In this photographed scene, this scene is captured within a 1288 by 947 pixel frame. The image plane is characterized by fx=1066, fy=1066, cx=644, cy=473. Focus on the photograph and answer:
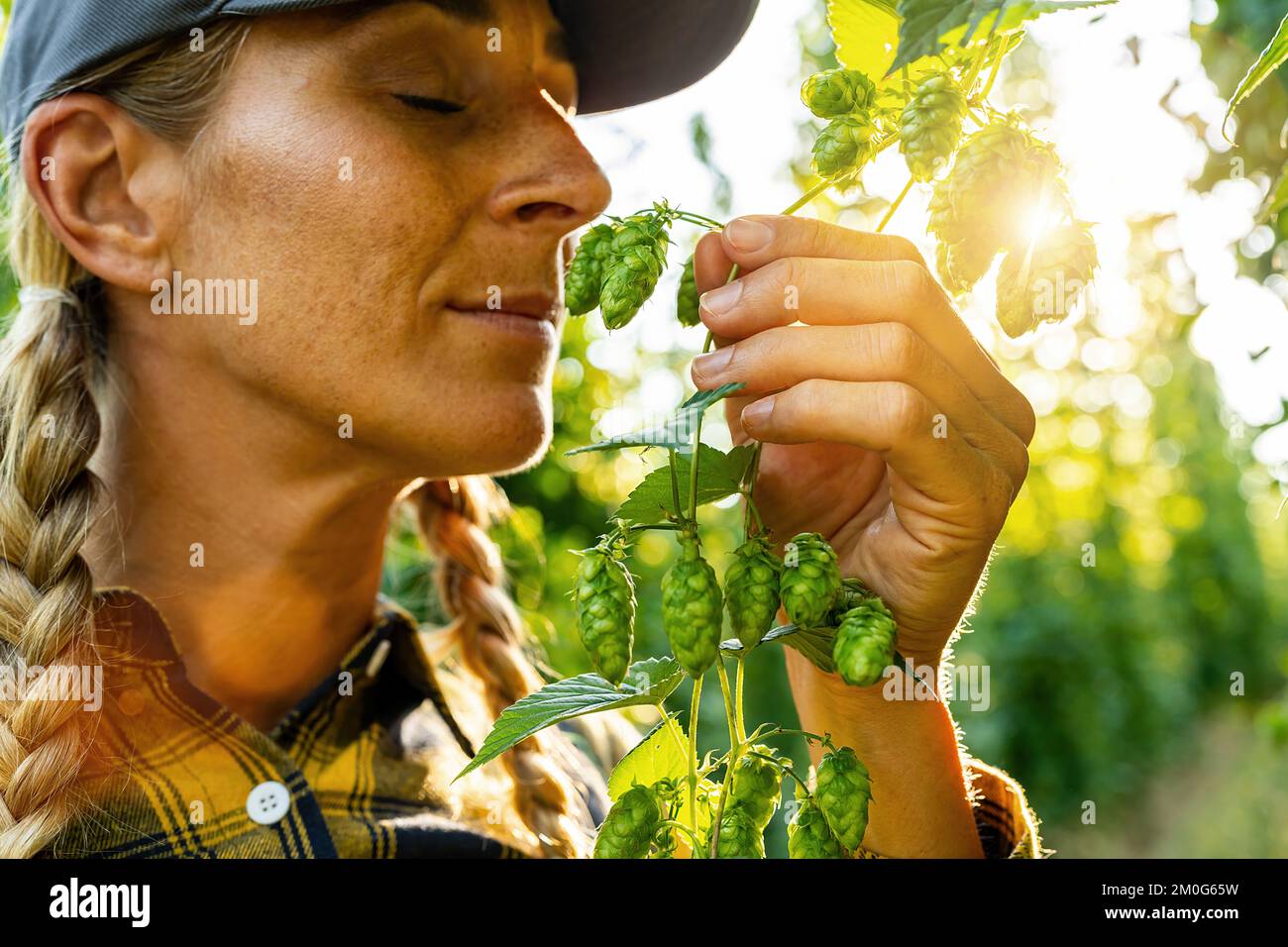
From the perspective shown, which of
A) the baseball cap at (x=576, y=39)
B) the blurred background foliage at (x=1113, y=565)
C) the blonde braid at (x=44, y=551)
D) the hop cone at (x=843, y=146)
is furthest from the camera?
the blurred background foliage at (x=1113, y=565)

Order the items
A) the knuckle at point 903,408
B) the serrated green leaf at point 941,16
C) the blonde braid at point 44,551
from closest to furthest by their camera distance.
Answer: the serrated green leaf at point 941,16
the knuckle at point 903,408
the blonde braid at point 44,551

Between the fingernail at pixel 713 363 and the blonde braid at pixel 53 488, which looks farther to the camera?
the blonde braid at pixel 53 488

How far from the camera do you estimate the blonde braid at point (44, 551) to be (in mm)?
1084

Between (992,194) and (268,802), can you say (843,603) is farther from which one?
(268,802)

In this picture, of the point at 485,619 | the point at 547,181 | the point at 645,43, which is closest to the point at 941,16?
the point at 547,181

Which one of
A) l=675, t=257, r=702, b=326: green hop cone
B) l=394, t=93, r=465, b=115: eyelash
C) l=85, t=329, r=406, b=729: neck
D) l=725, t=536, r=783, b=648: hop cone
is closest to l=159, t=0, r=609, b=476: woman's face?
l=394, t=93, r=465, b=115: eyelash

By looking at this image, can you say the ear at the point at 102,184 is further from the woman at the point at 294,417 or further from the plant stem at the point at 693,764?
the plant stem at the point at 693,764

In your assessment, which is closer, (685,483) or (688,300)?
(685,483)

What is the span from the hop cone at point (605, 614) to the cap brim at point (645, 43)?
0.91 m

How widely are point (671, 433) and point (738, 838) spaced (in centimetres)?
A: 25

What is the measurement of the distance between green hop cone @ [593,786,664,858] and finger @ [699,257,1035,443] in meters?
0.32

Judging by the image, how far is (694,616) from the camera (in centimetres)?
58

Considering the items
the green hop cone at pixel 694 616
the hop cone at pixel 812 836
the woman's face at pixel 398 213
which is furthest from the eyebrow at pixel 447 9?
the hop cone at pixel 812 836

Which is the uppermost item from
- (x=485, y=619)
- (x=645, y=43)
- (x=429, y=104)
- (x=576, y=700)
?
(x=645, y=43)
